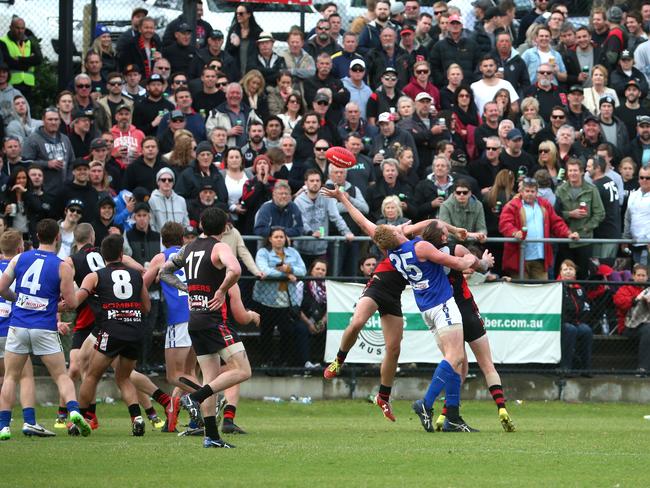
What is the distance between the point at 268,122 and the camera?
19031mm

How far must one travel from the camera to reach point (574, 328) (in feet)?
58.5

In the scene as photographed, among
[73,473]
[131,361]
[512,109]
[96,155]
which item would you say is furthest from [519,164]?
[73,473]

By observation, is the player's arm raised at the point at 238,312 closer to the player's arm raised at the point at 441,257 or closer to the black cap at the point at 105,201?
the player's arm raised at the point at 441,257

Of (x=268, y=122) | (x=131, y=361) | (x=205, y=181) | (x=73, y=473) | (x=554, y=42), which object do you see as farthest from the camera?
(x=554, y=42)

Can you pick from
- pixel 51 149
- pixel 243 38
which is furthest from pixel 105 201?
pixel 243 38

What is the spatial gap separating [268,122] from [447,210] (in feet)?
10.6

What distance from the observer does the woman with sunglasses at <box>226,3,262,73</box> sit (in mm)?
21141

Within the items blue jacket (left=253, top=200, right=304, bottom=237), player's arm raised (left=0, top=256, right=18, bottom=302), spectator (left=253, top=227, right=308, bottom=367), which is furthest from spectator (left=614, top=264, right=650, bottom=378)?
player's arm raised (left=0, top=256, right=18, bottom=302)

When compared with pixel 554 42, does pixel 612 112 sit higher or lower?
lower

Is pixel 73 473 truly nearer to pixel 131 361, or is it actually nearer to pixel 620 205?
pixel 131 361

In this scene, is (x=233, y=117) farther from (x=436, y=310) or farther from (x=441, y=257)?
(x=441, y=257)

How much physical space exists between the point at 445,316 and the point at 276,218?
5.05 meters

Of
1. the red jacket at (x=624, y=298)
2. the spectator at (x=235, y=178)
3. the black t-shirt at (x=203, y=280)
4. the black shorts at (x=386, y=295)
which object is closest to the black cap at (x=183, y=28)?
the spectator at (x=235, y=178)

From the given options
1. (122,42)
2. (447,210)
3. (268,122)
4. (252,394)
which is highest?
(122,42)
